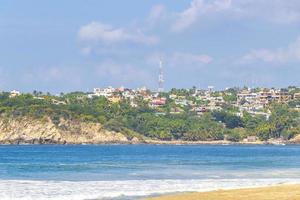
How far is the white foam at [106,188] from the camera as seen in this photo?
4309 cm

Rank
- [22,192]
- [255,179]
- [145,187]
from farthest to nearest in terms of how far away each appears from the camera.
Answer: [255,179], [145,187], [22,192]

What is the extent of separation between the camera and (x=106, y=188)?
1911 inches

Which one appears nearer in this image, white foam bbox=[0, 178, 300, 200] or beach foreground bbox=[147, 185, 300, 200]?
beach foreground bbox=[147, 185, 300, 200]

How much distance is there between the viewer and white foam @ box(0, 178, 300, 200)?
141 feet

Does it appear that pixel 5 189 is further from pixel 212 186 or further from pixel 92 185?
pixel 212 186

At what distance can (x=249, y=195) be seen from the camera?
4050 cm

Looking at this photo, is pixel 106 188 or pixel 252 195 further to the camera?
pixel 106 188

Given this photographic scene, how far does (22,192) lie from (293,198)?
50.9ft

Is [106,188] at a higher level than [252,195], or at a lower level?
lower

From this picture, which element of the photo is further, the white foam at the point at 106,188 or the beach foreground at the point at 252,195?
the white foam at the point at 106,188

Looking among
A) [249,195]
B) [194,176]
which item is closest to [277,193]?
[249,195]

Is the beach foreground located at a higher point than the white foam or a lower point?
higher

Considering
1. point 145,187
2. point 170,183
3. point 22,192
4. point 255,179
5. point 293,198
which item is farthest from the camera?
point 255,179

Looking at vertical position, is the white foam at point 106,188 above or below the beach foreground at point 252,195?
below
